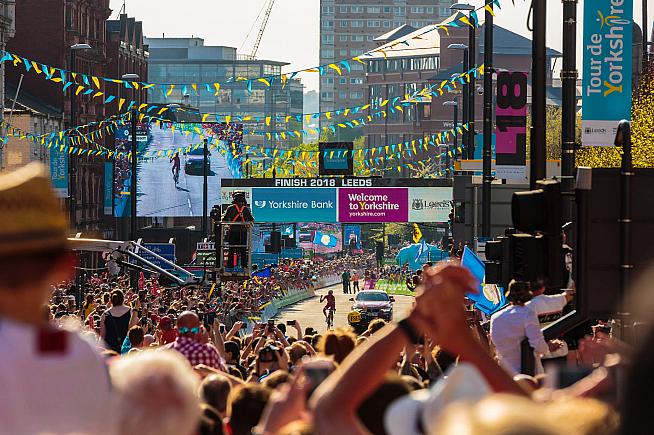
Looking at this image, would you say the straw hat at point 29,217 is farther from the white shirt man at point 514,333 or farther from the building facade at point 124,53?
the building facade at point 124,53

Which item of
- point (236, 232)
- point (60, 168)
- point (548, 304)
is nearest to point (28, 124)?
point (60, 168)

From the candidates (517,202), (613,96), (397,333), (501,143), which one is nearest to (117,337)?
(517,202)

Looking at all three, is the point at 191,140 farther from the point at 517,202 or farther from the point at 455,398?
the point at 455,398

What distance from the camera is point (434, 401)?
3.36m

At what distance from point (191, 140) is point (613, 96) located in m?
69.7

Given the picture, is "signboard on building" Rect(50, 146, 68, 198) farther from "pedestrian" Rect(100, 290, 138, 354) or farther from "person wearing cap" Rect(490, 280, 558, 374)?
"person wearing cap" Rect(490, 280, 558, 374)

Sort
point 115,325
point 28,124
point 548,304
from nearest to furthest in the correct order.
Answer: point 548,304 → point 115,325 → point 28,124

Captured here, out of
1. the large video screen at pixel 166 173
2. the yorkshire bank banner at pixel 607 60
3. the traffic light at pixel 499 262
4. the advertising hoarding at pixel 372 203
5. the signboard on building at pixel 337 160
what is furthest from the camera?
the large video screen at pixel 166 173

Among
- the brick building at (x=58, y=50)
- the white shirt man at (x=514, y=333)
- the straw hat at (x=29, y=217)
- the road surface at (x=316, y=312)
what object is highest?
the brick building at (x=58, y=50)

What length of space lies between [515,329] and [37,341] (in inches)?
322

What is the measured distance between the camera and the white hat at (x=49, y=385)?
340cm

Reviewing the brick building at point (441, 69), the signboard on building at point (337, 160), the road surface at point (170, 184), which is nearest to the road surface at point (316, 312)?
the signboard on building at point (337, 160)

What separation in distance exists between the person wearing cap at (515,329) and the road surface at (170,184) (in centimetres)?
7417

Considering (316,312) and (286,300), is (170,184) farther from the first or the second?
(316,312)
